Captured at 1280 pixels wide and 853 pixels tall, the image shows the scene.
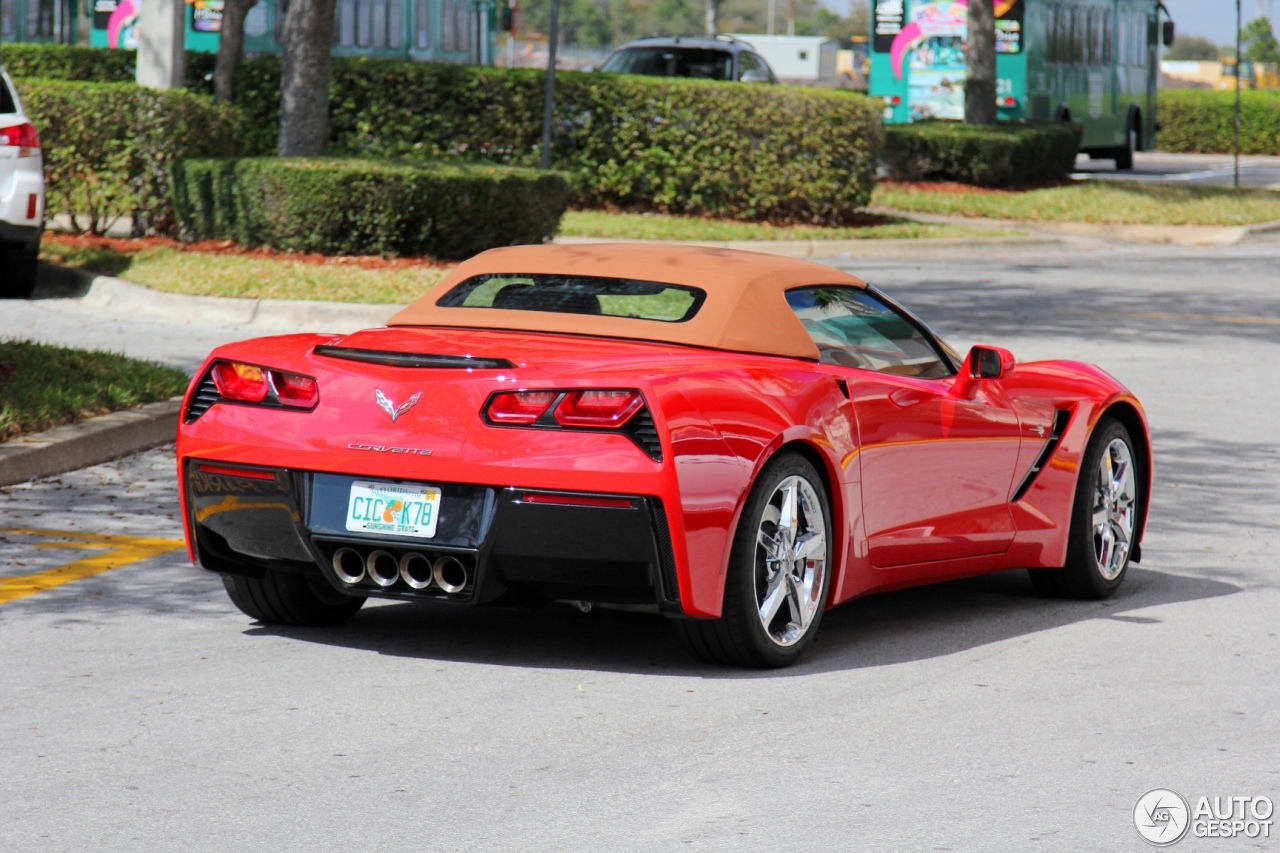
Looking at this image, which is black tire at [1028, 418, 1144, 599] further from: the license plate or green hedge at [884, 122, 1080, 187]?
green hedge at [884, 122, 1080, 187]

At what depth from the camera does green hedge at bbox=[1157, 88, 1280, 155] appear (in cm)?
5434

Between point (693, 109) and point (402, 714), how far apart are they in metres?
19.9

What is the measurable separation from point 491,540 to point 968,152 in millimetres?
25655

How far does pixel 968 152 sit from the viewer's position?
3014 centimetres

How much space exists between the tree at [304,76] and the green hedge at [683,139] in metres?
5.40

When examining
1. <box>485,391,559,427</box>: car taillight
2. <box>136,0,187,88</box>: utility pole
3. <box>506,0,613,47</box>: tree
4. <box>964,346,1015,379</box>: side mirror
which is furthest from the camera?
<box>506,0,613,47</box>: tree

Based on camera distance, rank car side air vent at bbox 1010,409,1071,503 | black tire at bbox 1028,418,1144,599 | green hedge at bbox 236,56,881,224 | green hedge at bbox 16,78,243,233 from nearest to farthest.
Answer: car side air vent at bbox 1010,409,1071,503, black tire at bbox 1028,418,1144,599, green hedge at bbox 16,78,243,233, green hedge at bbox 236,56,881,224

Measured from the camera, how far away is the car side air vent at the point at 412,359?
5.65m

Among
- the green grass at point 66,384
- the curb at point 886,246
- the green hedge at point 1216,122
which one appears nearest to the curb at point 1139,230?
the curb at point 886,246

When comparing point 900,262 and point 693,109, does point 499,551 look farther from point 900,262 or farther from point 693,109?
point 693,109

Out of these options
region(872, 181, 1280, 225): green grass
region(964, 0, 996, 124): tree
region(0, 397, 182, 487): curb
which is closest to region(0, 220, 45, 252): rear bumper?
region(0, 397, 182, 487): curb

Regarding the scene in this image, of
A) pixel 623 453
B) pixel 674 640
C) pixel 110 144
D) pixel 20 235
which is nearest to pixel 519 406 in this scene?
pixel 623 453

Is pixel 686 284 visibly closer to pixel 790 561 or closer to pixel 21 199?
pixel 790 561

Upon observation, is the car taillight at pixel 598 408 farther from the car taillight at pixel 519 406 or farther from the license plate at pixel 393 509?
the license plate at pixel 393 509
